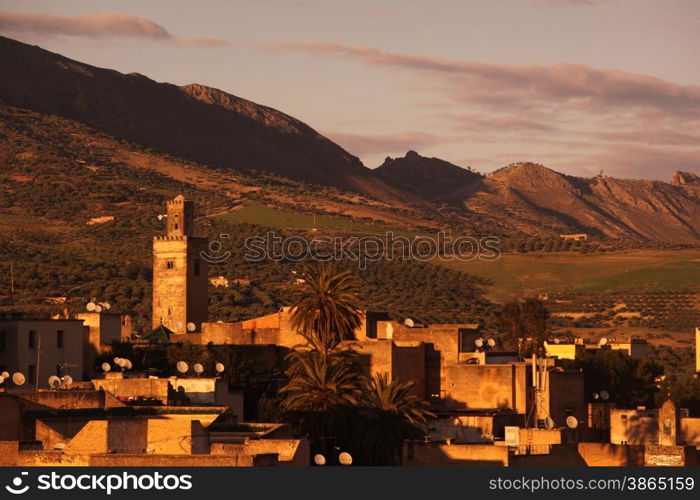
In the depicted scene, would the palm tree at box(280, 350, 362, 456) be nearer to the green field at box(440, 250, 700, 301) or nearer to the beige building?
the beige building

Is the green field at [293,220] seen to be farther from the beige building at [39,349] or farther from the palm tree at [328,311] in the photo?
the beige building at [39,349]

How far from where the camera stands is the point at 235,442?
149 feet

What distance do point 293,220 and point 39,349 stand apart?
116 metres

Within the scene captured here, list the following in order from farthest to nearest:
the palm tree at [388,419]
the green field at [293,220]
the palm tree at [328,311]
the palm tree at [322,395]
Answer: the green field at [293,220] → the palm tree at [328,311] → the palm tree at [322,395] → the palm tree at [388,419]

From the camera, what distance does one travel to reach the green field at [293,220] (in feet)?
610

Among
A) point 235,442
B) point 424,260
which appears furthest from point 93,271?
point 235,442

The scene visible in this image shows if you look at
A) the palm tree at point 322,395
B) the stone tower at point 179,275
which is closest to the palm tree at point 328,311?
Result: the palm tree at point 322,395

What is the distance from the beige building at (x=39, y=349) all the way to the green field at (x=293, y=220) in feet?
356

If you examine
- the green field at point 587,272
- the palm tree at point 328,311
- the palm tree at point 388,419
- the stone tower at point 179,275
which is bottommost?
the palm tree at point 388,419

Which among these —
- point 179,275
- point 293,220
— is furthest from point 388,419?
point 293,220

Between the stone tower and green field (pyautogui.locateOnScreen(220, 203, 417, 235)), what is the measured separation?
76818 millimetres

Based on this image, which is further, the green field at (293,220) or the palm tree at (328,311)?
the green field at (293,220)

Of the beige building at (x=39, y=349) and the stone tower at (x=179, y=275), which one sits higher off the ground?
the stone tower at (x=179, y=275)

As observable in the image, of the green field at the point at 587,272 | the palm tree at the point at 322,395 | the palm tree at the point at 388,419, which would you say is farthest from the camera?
the green field at the point at 587,272
